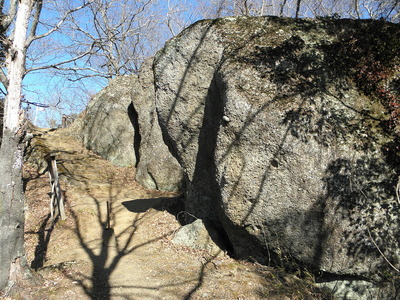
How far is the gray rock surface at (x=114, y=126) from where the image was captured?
1405 cm

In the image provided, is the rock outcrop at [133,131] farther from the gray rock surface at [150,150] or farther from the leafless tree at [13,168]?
the leafless tree at [13,168]

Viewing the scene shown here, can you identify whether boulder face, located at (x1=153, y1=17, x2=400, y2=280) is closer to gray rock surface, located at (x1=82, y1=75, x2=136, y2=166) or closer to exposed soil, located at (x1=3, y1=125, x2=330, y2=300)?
exposed soil, located at (x1=3, y1=125, x2=330, y2=300)

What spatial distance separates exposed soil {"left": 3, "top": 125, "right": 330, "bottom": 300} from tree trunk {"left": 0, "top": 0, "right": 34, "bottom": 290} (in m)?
0.44

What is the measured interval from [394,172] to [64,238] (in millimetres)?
7101

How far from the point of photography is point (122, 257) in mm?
6230

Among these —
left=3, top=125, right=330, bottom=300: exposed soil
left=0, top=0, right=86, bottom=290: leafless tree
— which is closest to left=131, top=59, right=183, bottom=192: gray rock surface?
left=3, top=125, right=330, bottom=300: exposed soil

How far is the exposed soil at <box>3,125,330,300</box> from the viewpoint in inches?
189

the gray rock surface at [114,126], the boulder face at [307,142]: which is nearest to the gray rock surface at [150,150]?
the gray rock surface at [114,126]

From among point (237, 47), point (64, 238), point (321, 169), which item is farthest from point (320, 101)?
point (64, 238)

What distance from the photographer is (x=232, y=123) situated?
5086 mm

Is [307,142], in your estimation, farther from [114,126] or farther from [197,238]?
[114,126]

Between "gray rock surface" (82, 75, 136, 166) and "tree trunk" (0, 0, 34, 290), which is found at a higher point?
"gray rock surface" (82, 75, 136, 166)

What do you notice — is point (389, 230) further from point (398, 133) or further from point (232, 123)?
point (232, 123)

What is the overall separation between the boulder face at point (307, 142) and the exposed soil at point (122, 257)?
563mm
